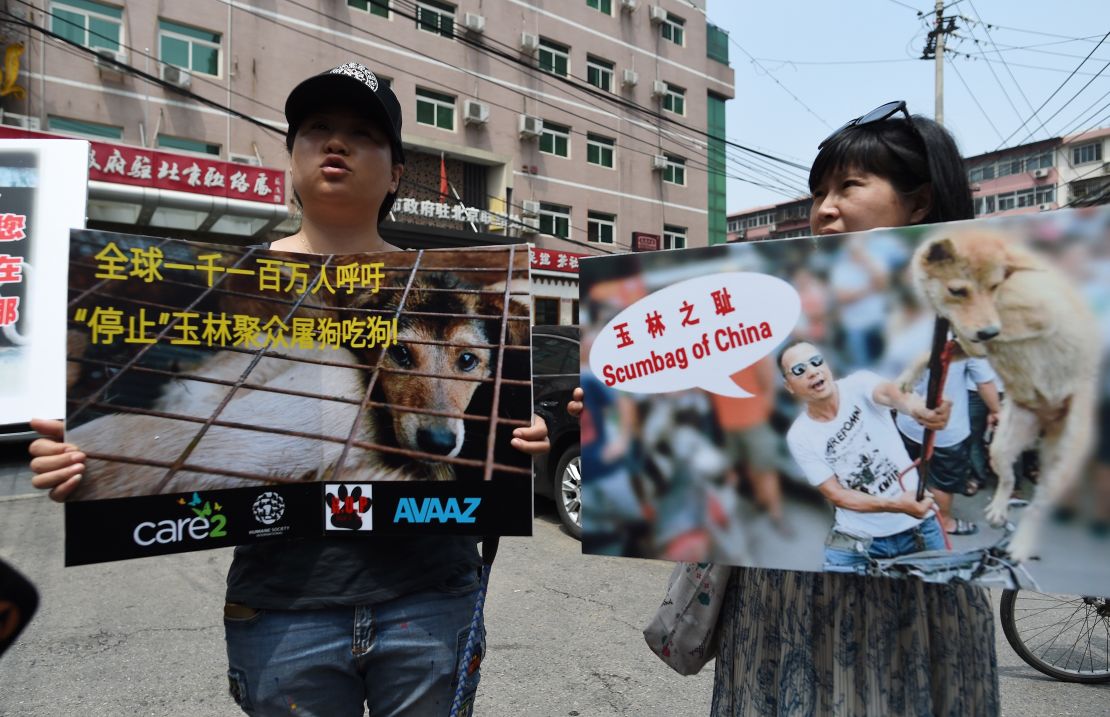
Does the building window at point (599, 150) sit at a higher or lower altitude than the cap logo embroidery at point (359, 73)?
higher

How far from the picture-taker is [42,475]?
1111mm

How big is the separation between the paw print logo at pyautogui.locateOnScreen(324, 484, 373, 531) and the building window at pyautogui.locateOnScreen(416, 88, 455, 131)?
61.5 ft

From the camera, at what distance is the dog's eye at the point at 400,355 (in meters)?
1.30

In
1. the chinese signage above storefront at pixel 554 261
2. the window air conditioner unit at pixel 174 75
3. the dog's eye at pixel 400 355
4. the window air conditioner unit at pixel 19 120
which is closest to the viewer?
the dog's eye at pixel 400 355

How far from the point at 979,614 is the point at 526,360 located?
93 cm

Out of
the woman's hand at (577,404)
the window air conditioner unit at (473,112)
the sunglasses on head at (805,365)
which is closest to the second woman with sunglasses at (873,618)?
the sunglasses on head at (805,365)

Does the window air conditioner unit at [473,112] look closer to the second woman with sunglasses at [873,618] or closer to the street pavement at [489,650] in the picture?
the street pavement at [489,650]

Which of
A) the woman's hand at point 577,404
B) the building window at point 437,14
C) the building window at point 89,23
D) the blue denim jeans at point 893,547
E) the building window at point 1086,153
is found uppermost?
the building window at point 1086,153

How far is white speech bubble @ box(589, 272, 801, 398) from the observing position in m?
1.16

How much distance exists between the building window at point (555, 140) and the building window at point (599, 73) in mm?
2283

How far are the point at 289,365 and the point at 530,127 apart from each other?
20177 millimetres

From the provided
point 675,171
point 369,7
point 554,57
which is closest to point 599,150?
point 554,57

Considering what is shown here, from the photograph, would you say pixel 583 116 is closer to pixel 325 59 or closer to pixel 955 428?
pixel 325 59

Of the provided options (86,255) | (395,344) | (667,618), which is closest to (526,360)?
(395,344)
